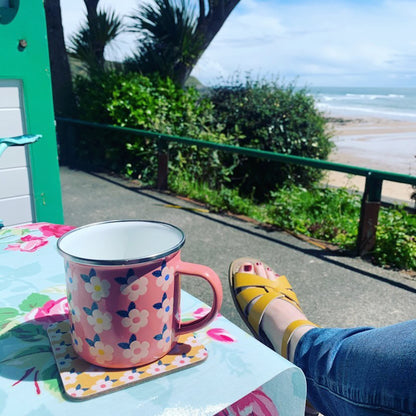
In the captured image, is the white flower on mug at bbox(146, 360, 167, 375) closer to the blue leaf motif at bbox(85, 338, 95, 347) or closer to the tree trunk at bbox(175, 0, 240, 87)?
the blue leaf motif at bbox(85, 338, 95, 347)

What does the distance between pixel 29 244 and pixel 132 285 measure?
2.52ft

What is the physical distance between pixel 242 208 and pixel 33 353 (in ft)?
14.4

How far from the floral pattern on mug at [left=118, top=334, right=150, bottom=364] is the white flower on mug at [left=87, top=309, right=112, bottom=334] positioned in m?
0.04

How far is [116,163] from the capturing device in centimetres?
724

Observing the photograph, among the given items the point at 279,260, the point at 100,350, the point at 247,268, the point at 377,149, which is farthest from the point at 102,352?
the point at 377,149

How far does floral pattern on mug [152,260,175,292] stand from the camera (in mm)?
792

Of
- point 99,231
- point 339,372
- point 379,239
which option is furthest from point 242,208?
point 99,231

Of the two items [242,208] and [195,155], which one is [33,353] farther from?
[195,155]

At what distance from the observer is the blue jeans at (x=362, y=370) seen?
1.11 metres

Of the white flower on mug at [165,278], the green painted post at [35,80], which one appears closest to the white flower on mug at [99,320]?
the white flower on mug at [165,278]

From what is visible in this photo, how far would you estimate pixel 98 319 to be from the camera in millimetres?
785

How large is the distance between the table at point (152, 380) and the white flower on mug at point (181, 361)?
0.5 inches

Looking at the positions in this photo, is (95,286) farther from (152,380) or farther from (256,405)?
(256,405)

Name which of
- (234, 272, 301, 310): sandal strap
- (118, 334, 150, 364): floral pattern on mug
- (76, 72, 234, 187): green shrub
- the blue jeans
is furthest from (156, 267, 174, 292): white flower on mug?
(76, 72, 234, 187): green shrub
